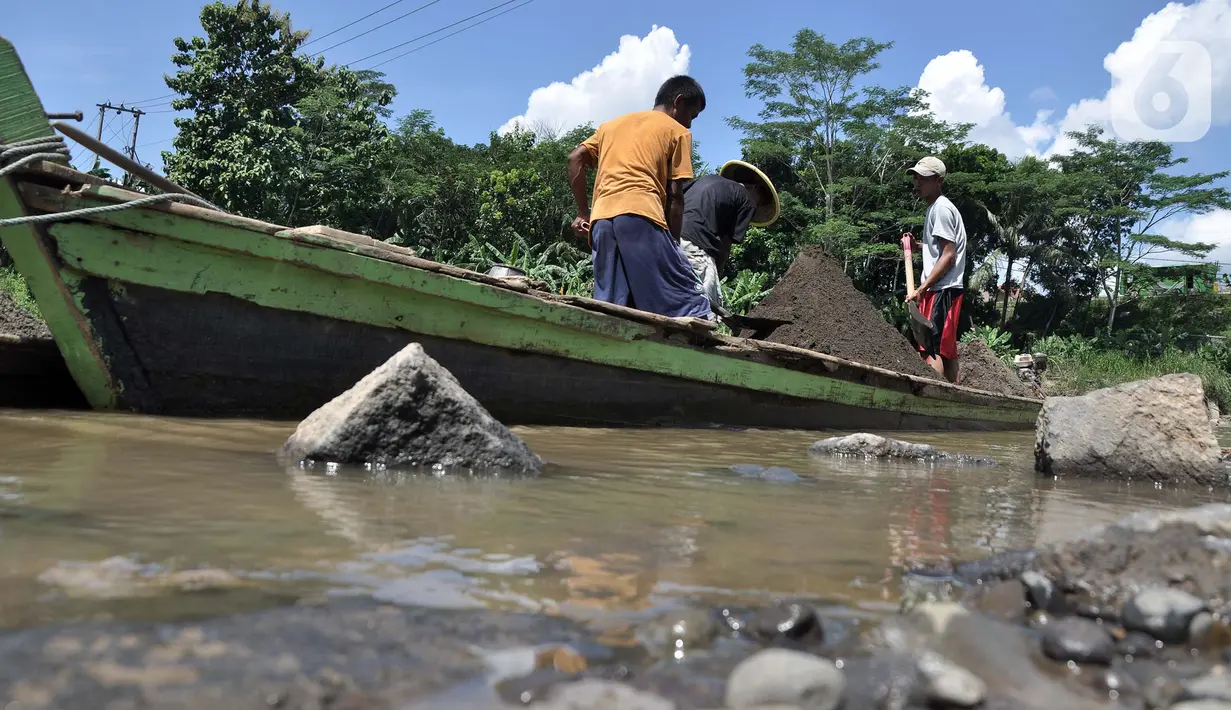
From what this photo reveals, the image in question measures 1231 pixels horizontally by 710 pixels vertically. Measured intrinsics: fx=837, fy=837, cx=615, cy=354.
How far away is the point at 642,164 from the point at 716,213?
107 cm

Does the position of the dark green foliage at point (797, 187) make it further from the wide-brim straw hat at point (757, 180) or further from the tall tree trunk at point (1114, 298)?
the wide-brim straw hat at point (757, 180)

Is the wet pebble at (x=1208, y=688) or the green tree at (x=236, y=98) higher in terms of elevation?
the green tree at (x=236, y=98)

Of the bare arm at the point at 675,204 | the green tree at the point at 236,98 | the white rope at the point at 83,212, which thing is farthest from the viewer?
the green tree at the point at 236,98

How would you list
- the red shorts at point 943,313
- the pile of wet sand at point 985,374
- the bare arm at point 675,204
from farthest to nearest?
the pile of wet sand at point 985,374 → the red shorts at point 943,313 → the bare arm at point 675,204

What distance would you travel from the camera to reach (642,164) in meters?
4.59

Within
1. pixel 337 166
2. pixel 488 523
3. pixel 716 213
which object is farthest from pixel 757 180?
pixel 337 166

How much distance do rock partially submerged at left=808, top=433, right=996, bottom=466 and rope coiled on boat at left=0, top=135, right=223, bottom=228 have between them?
119 inches

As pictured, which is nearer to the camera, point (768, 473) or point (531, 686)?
point (531, 686)

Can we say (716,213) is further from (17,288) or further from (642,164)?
(17,288)

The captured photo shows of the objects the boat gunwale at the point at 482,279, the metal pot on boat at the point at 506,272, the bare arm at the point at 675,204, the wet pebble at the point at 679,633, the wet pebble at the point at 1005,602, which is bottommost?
the wet pebble at the point at 679,633

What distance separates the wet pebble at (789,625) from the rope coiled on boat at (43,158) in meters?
2.95

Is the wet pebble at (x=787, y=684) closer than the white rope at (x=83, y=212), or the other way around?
the wet pebble at (x=787, y=684)

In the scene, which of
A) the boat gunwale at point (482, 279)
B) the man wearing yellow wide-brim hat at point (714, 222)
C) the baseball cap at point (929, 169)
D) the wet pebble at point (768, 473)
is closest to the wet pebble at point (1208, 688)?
the wet pebble at point (768, 473)

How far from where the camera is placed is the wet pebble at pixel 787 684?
101 cm
